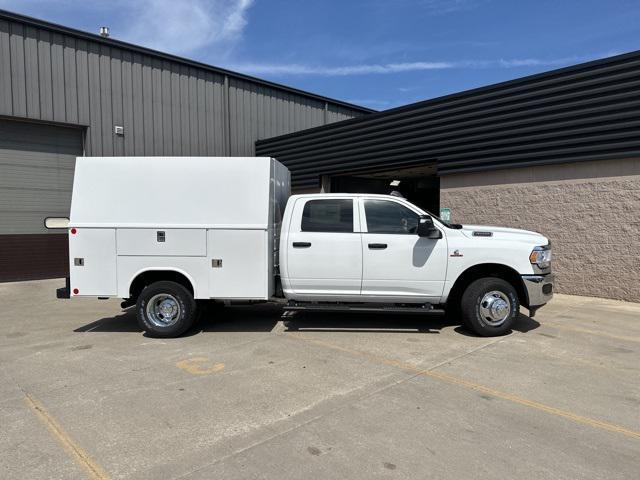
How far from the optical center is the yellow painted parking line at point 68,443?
307cm

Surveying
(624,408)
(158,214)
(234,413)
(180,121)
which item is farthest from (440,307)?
(180,121)

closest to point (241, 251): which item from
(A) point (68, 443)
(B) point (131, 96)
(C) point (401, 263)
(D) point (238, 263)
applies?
(D) point (238, 263)

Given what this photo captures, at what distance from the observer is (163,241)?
6.46m

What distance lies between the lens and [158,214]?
6.48 m

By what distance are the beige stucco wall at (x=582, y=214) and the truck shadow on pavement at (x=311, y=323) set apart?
2.74 metres

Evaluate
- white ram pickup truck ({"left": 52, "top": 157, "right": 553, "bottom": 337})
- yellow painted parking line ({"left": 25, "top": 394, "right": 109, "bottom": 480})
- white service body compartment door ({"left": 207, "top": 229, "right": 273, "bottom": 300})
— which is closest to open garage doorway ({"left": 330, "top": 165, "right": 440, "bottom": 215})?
white ram pickup truck ({"left": 52, "top": 157, "right": 553, "bottom": 337})

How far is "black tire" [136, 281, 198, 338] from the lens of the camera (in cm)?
648

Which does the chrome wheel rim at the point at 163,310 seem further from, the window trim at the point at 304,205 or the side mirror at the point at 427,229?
the side mirror at the point at 427,229

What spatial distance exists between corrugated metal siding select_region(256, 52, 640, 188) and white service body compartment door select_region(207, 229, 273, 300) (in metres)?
6.73

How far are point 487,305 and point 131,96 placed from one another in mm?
12817

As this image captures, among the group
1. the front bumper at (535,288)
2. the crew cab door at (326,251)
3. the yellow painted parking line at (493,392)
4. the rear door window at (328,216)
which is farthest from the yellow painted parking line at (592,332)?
the rear door window at (328,216)

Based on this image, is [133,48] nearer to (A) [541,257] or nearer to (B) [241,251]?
(B) [241,251]

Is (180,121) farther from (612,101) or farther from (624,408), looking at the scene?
(624,408)

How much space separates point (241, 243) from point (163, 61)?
11.2m
